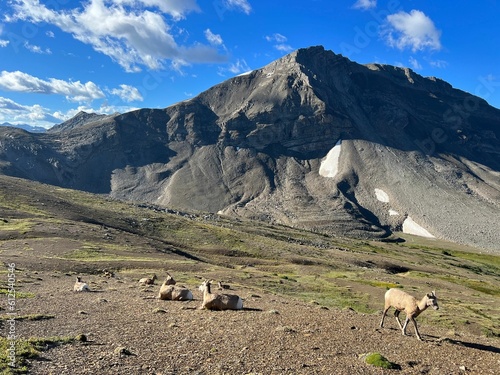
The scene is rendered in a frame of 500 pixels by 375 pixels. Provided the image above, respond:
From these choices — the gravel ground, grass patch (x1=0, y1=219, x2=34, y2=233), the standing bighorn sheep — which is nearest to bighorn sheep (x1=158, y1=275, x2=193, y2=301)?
the standing bighorn sheep

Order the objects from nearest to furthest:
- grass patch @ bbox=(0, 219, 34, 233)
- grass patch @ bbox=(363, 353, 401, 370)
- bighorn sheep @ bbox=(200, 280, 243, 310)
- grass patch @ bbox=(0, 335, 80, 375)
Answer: grass patch @ bbox=(0, 335, 80, 375)
grass patch @ bbox=(363, 353, 401, 370)
bighorn sheep @ bbox=(200, 280, 243, 310)
grass patch @ bbox=(0, 219, 34, 233)

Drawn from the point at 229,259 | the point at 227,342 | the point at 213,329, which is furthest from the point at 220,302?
the point at 229,259

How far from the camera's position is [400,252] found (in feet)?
546

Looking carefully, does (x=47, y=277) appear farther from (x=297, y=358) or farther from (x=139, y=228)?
(x=139, y=228)

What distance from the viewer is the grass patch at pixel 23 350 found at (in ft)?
50.0

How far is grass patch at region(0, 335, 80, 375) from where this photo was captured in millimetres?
15238

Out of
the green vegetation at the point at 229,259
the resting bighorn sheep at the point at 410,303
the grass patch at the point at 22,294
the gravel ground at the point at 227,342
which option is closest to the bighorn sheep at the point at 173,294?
the gravel ground at the point at 227,342

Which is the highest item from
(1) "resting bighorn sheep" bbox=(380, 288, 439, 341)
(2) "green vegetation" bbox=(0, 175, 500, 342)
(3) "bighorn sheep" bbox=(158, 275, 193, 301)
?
(1) "resting bighorn sheep" bbox=(380, 288, 439, 341)

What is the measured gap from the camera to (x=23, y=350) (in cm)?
1712

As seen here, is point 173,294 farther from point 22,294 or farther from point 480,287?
point 480,287

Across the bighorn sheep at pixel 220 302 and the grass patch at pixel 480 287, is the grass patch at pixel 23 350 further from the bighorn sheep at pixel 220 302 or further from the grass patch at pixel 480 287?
the grass patch at pixel 480 287

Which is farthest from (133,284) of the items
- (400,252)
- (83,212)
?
(400,252)

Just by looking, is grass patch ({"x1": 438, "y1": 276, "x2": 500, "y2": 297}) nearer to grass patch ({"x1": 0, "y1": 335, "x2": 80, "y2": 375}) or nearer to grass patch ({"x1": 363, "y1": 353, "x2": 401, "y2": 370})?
grass patch ({"x1": 363, "y1": 353, "x2": 401, "y2": 370})

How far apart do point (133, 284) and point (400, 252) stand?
145913mm
